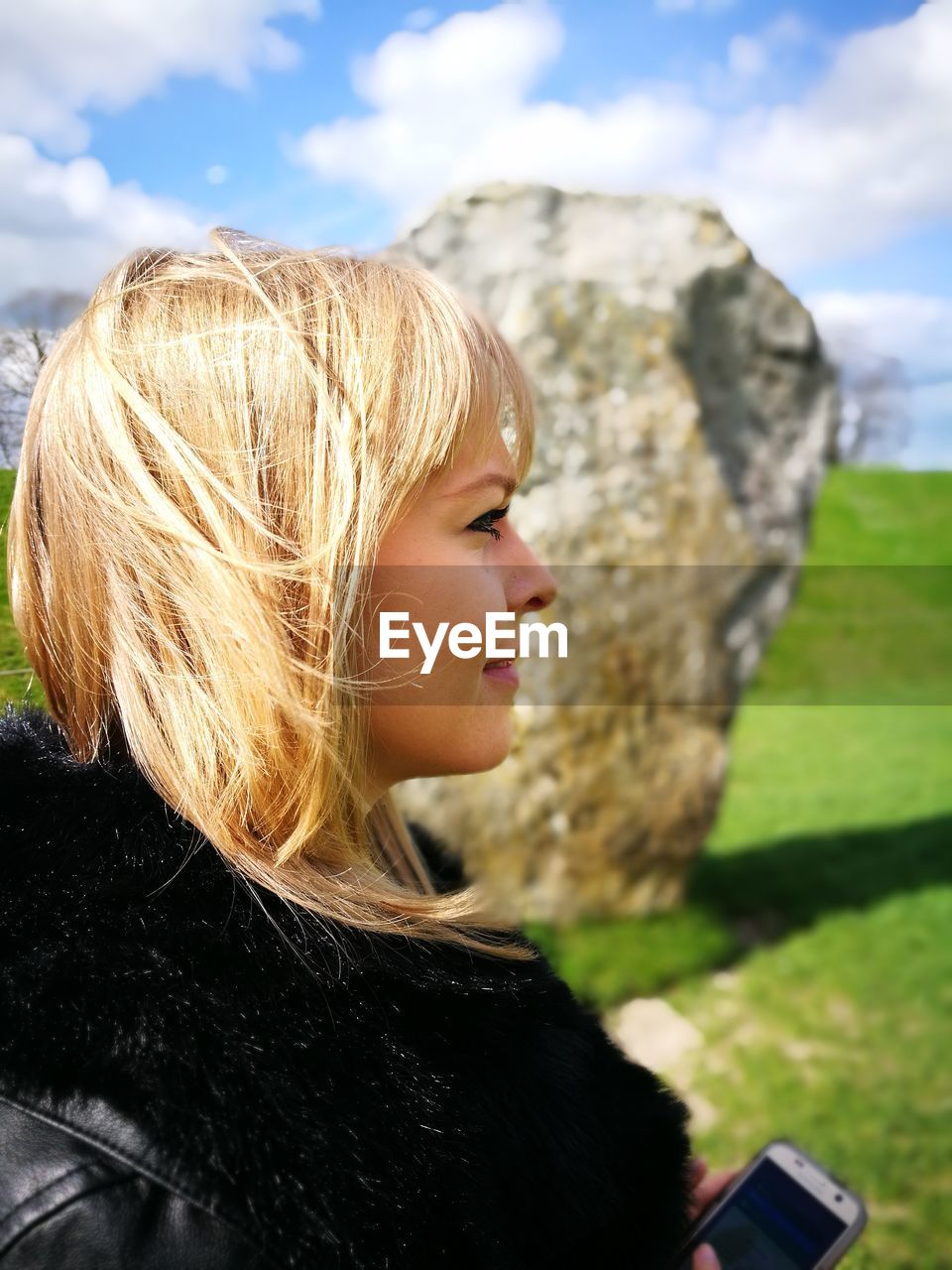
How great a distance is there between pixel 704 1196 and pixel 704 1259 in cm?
23

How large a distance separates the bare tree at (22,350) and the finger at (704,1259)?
139 centimetres

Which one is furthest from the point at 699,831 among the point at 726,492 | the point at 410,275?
the point at 410,275

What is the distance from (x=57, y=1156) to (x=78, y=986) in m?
0.14

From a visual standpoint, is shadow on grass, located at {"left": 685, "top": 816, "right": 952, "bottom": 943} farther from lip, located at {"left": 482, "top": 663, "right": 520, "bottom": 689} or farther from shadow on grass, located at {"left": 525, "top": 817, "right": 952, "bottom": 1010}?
lip, located at {"left": 482, "top": 663, "right": 520, "bottom": 689}

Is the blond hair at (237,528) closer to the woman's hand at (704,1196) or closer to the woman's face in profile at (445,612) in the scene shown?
the woman's face in profile at (445,612)

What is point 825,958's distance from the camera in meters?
3.97

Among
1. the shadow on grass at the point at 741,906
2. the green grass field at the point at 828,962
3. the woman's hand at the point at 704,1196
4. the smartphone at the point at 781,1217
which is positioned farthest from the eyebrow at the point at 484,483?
the shadow on grass at the point at 741,906

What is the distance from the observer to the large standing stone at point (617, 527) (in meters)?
3.64

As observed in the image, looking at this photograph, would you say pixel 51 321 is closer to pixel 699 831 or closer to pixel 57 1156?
pixel 57 1156

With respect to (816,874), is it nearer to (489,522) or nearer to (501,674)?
(501,674)

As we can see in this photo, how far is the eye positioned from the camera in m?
1.34

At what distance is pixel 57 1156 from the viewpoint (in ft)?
2.68

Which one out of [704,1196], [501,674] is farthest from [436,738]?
[704,1196]

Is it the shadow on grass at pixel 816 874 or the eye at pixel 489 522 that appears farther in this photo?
the shadow on grass at pixel 816 874
